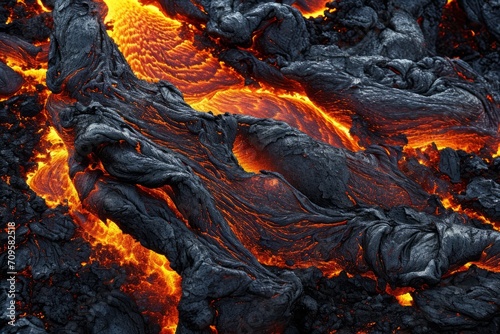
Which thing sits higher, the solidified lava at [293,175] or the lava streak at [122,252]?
the solidified lava at [293,175]

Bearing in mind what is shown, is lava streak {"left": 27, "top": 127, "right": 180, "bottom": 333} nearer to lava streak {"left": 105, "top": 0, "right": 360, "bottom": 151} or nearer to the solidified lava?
the solidified lava

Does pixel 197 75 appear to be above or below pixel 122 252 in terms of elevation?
above

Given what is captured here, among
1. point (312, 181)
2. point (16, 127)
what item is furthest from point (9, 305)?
point (312, 181)

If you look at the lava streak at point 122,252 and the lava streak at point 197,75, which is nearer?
the lava streak at point 122,252

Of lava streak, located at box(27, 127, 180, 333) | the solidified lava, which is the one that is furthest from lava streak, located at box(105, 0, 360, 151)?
lava streak, located at box(27, 127, 180, 333)

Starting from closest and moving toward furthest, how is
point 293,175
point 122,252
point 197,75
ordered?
1. point 122,252
2. point 293,175
3. point 197,75

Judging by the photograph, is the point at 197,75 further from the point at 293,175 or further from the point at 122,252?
the point at 122,252

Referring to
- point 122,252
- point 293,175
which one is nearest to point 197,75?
point 293,175

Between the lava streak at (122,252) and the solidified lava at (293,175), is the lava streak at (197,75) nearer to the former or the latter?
the solidified lava at (293,175)

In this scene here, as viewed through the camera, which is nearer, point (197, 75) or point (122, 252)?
point (122, 252)

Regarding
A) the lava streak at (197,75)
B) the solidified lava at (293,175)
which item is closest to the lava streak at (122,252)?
the solidified lava at (293,175)
